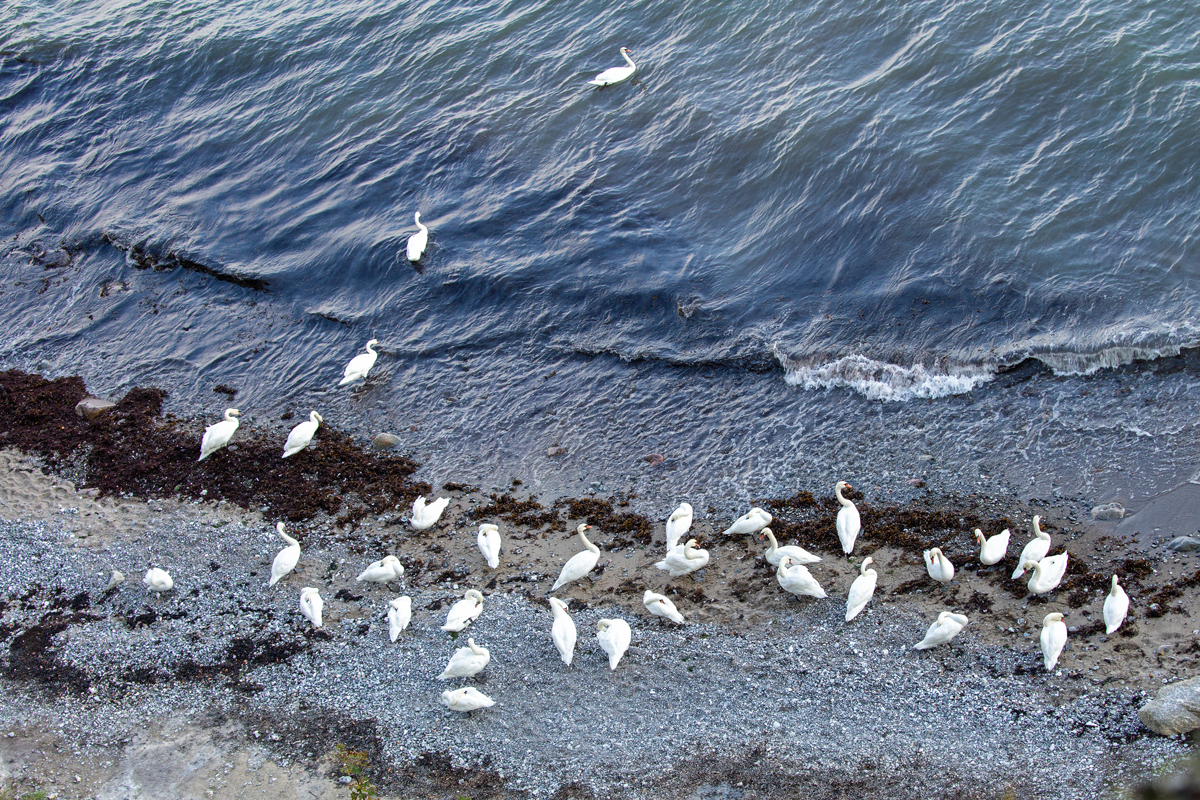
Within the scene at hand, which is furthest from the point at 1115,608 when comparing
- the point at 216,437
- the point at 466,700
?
the point at 216,437

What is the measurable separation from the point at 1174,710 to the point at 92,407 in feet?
54.2

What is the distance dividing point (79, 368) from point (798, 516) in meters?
14.3

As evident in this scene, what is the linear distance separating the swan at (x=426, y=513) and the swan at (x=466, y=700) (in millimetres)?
3262

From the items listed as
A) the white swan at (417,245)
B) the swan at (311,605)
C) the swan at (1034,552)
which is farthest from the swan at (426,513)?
the white swan at (417,245)

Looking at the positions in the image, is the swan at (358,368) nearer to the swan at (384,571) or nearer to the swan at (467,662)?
the swan at (384,571)

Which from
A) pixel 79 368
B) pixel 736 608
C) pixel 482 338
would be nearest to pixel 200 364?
pixel 79 368

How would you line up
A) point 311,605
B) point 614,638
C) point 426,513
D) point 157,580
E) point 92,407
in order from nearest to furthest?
point 614,638 → point 311,605 → point 157,580 → point 426,513 → point 92,407

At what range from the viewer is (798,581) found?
10.2m

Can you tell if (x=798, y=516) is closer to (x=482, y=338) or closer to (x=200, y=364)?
(x=482, y=338)

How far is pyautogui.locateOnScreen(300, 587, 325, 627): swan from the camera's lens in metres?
10.5

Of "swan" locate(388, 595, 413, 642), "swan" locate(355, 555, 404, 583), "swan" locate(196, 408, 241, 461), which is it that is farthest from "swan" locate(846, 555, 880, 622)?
"swan" locate(196, 408, 241, 461)

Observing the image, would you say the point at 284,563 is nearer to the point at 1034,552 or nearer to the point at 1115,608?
the point at 1034,552

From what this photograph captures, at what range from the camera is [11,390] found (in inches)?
623

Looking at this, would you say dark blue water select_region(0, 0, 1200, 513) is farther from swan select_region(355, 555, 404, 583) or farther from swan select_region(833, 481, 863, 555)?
swan select_region(355, 555, 404, 583)
